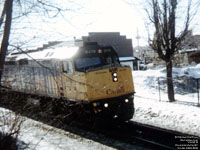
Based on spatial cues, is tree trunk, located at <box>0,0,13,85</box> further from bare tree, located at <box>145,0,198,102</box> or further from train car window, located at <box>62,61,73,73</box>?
bare tree, located at <box>145,0,198,102</box>

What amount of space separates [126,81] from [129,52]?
35.5 metres

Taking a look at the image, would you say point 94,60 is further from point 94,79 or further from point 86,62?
point 94,79

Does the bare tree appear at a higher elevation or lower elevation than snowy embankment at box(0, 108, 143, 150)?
higher

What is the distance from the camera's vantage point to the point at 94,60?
856 cm

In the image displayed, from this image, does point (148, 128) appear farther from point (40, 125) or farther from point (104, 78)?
→ point (40, 125)

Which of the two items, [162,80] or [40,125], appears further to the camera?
[162,80]

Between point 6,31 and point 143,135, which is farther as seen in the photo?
point 143,135

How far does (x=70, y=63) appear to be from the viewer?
805 cm

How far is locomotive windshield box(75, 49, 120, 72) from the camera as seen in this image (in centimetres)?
804

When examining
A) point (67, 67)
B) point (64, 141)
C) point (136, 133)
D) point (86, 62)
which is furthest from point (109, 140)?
point (67, 67)

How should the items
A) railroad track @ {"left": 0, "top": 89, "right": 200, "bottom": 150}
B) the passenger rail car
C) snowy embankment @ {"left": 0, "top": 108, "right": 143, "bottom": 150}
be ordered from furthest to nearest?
the passenger rail car → railroad track @ {"left": 0, "top": 89, "right": 200, "bottom": 150} → snowy embankment @ {"left": 0, "top": 108, "right": 143, "bottom": 150}

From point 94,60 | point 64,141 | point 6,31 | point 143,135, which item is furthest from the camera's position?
point 94,60

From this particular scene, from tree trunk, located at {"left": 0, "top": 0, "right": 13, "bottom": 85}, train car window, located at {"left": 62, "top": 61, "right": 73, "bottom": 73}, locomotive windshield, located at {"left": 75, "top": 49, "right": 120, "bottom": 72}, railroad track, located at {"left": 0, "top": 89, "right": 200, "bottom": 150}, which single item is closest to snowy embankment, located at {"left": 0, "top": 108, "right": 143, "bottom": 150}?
railroad track, located at {"left": 0, "top": 89, "right": 200, "bottom": 150}

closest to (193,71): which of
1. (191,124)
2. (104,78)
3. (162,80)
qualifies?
(162,80)
